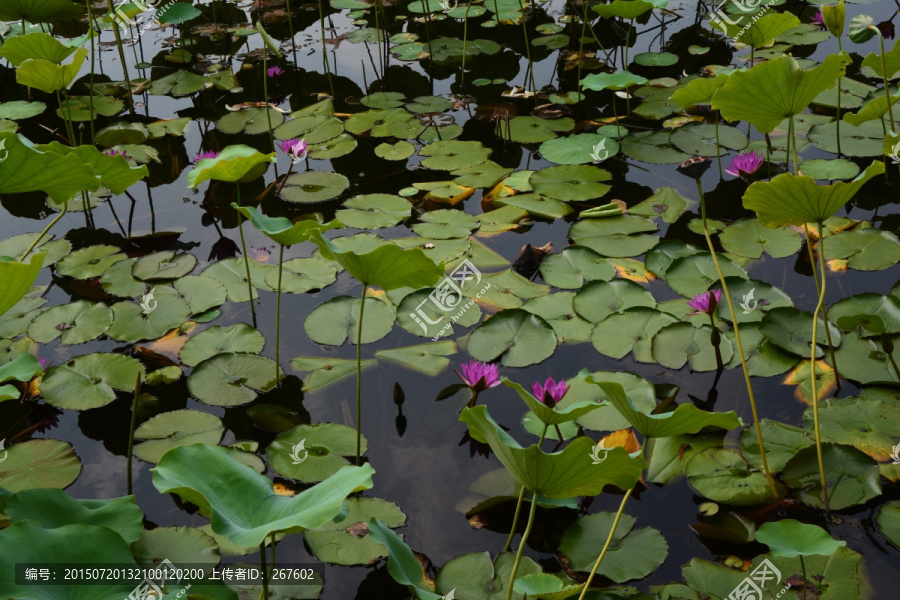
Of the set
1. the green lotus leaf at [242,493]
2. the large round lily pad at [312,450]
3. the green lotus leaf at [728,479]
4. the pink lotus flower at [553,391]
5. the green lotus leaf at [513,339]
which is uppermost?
the green lotus leaf at [242,493]

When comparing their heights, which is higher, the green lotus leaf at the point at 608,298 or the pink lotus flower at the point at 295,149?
the pink lotus flower at the point at 295,149

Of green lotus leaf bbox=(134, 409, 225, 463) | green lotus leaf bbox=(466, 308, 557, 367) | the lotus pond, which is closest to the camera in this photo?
the lotus pond

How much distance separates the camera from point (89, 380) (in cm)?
231

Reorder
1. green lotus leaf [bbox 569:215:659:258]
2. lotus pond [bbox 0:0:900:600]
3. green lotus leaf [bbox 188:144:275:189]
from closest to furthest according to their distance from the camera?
1. lotus pond [bbox 0:0:900:600]
2. green lotus leaf [bbox 188:144:275:189]
3. green lotus leaf [bbox 569:215:659:258]

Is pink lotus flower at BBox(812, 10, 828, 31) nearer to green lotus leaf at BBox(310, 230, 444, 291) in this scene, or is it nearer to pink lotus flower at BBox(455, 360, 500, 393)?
pink lotus flower at BBox(455, 360, 500, 393)

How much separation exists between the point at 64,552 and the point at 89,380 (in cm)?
110

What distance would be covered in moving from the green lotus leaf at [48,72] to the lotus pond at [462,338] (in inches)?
0.8

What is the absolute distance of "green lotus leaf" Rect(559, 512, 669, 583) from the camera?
1.68m

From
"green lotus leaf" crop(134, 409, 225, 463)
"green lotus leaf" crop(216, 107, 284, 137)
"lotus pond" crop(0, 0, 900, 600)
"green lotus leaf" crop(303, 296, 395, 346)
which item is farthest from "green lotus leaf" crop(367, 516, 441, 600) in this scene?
"green lotus leaf" crop(216, 107, 284, 137)

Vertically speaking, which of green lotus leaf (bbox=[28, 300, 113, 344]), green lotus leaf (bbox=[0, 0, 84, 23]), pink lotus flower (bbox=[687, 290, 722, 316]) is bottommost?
green lotus leaf (bbox=[28, 300, 113, 344])

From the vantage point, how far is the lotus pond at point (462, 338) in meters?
1.58

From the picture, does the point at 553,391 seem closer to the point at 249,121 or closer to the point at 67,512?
the point at 67,512

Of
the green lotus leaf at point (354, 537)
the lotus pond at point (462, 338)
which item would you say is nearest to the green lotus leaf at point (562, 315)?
the lotus pond at point (462, 338)

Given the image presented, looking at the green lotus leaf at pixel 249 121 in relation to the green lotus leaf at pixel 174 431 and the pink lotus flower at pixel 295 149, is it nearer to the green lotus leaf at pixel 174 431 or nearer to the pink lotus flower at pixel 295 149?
the pink lotus flower at pixel 295 149
